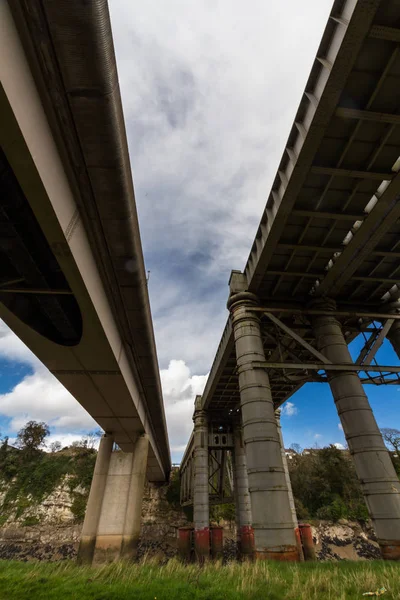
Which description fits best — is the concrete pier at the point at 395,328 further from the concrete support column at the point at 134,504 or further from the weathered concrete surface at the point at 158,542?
the weathered concrete surface at the point at 158,542

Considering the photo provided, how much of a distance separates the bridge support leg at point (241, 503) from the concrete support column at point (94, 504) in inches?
384

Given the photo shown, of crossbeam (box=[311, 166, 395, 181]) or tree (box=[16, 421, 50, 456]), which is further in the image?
tree (box=[16, 421, 50, 456])

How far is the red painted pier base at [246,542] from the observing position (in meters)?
20.8

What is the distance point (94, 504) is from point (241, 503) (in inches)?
481

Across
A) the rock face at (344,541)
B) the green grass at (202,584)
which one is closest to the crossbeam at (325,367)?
the green grass at (202,584)

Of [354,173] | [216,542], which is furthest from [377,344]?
[216,542]

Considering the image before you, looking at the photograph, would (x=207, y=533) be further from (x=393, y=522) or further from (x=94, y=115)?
(x=94, y=115)

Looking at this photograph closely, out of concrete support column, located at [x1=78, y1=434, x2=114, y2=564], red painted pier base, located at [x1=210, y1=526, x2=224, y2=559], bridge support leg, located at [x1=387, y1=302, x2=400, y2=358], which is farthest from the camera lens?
red painted pier base, located at [x1=210, y1=526, x2=224, y2=559]

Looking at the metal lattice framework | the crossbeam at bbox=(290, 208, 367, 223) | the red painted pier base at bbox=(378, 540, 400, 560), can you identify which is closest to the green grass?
the red painted pier base at bbox=(378, 540, 400, 560)

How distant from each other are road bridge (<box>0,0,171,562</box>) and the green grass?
5314mm

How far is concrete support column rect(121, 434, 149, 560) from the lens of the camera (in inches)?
596

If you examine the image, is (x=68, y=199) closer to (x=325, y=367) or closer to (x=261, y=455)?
(x=261, y=455)

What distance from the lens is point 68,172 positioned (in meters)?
5.59

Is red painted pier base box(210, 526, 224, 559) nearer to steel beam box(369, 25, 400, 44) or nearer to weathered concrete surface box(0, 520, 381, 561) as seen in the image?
weathered concrete surface box(0, 520, 381, 561)
